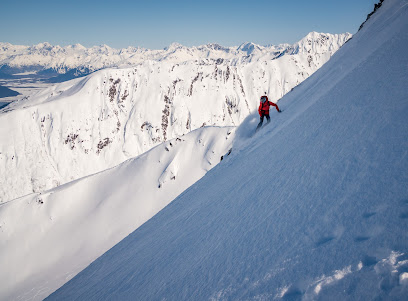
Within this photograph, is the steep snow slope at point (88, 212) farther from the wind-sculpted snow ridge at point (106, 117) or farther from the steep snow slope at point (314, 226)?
the wind-sculpted snow ridge at point (106, 117)

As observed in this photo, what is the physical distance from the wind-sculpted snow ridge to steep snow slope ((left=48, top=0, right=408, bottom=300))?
121 meters

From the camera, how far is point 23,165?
99.7 metres

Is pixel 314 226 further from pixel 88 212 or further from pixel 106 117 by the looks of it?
pixel 106 117

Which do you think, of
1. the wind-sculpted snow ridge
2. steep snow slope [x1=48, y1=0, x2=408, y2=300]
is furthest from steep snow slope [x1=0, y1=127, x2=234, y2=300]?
the wind-sculpted snow ridge

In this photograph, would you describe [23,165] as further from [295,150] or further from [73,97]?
[295,150]

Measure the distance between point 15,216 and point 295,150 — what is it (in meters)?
70.0

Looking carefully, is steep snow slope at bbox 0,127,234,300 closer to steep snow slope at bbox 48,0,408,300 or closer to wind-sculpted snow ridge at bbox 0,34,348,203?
steep snow slope at bbox 48,0,408,300

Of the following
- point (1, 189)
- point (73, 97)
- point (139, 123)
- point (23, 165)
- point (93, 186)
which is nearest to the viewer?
point (93, 186)

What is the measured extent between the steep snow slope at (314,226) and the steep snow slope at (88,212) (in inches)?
1945

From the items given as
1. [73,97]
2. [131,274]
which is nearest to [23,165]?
[73,97]

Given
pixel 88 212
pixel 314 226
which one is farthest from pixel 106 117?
pixel 314 226

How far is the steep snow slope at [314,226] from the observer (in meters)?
1.84

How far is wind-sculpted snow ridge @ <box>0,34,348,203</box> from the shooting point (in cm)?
10062

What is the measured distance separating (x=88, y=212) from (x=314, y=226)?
61.8 meters
